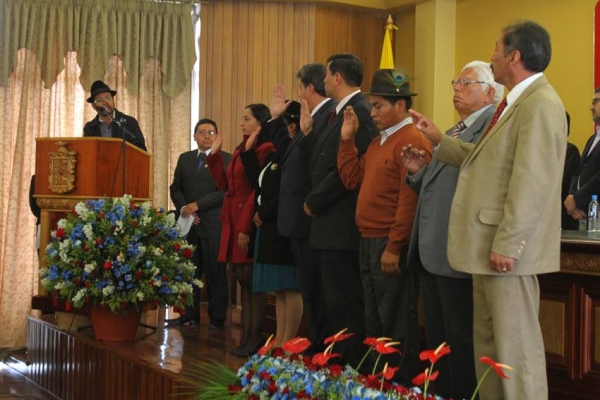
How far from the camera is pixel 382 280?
3430mm

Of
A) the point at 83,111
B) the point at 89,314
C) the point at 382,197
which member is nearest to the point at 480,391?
the point at 382,197

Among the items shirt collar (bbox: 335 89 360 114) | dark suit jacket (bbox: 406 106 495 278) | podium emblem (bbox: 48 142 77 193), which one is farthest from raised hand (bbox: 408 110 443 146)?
podium emblem (bbox: 48 142 77 193)

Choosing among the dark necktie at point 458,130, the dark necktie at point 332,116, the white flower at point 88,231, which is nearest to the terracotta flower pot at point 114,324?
the white flower at point 88,231

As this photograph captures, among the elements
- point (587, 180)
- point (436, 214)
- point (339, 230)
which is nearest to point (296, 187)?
point (339, 230)

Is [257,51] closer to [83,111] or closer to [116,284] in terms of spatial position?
[83,111]

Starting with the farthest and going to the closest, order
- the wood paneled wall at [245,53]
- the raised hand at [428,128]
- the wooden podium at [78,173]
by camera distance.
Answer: the wood paneled wall at [245,53], the wooden podium at [78,173], the raised hand at [428,128]

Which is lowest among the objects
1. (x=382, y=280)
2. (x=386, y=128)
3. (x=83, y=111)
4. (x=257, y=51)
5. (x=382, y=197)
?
(x=382, y=280)

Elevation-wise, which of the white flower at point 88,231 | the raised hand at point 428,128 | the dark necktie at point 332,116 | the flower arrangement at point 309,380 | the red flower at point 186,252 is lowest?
the flower arrangement at point 309,380

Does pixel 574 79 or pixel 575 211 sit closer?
pixel 575 211

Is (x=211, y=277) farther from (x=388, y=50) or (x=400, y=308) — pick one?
(x=388, y=50)

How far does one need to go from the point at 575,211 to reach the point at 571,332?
173 centimetres

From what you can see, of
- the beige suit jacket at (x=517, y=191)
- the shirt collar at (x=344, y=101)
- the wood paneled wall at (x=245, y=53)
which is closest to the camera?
the beige suit jacket at (x=517, y=191)

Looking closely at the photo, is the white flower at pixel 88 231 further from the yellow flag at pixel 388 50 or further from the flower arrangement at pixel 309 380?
the yellow flag at pixel 388 50

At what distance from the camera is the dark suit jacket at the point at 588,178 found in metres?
4.89
